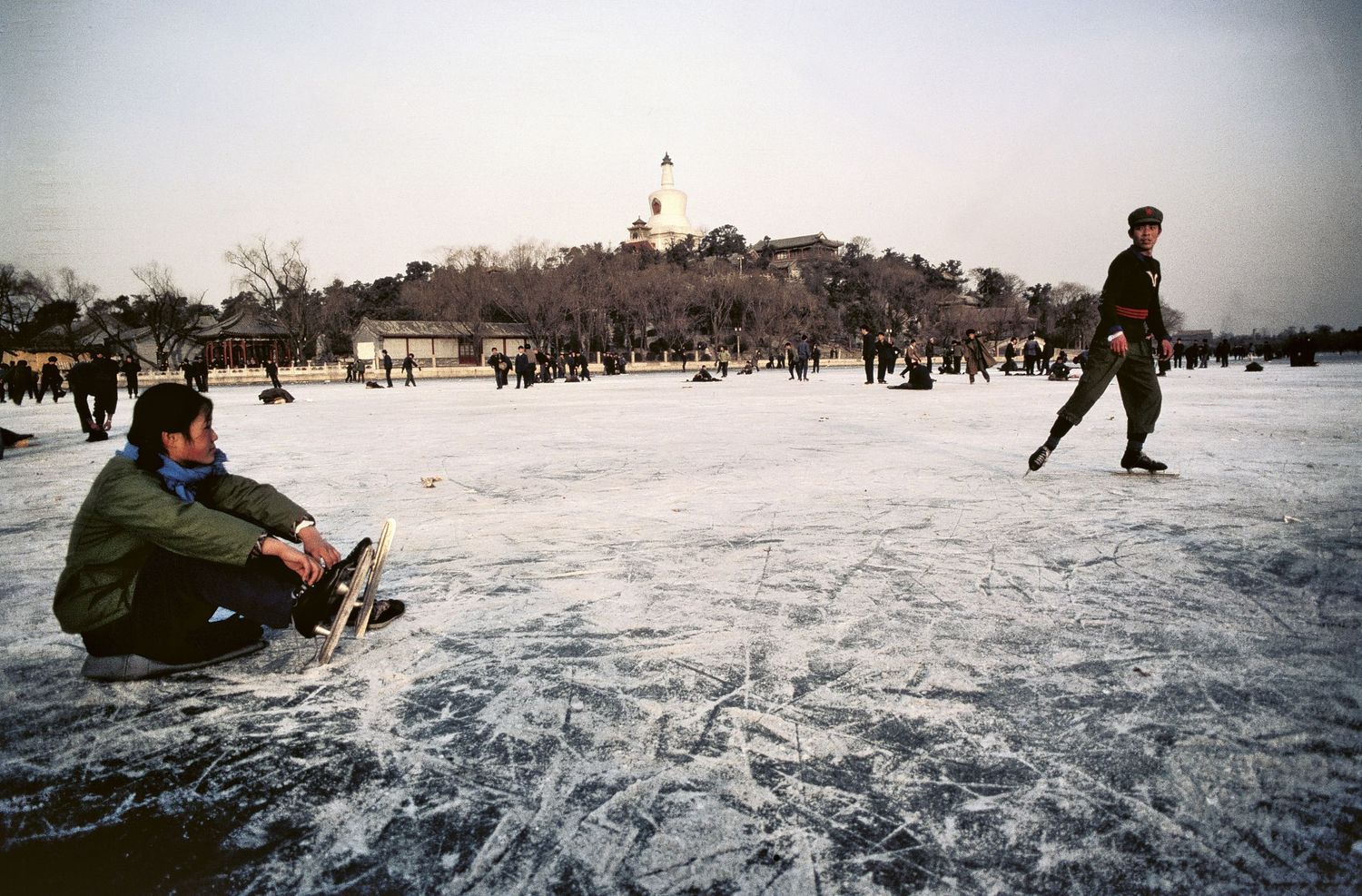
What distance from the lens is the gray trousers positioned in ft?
18.7

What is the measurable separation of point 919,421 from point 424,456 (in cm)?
637

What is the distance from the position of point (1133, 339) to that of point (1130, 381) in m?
0.30

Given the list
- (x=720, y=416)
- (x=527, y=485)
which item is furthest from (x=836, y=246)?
(x=527, y=485)

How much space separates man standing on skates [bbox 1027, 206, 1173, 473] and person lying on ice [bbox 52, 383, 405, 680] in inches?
205

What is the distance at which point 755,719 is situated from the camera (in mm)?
2188

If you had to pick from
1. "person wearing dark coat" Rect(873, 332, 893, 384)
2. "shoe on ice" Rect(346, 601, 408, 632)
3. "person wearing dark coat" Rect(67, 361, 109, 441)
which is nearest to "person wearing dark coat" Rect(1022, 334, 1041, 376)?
"person wearing dark coat" Rect(873, 332, 893, 384)

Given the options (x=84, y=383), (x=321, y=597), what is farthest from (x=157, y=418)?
(x=84, y=383)

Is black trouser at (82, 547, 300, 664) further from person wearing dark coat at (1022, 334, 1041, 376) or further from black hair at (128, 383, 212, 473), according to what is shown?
person wearing dark coat at (1022, 334, 1041, 376)

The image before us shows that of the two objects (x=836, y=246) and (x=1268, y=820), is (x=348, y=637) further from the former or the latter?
(x=836, y=246)

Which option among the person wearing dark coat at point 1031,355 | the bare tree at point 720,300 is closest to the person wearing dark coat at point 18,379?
→ the person wearing dark coat at point 1031,355

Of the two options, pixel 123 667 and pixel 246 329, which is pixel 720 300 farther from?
pixel 123 667

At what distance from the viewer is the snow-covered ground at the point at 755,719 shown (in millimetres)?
1614

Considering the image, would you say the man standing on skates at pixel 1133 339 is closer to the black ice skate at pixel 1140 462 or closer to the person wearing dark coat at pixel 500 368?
the black ice skate at pixel 1140 462

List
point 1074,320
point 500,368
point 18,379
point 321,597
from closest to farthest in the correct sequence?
point 321,597 < point 18,379 < point 500,368 < point 1074,320
